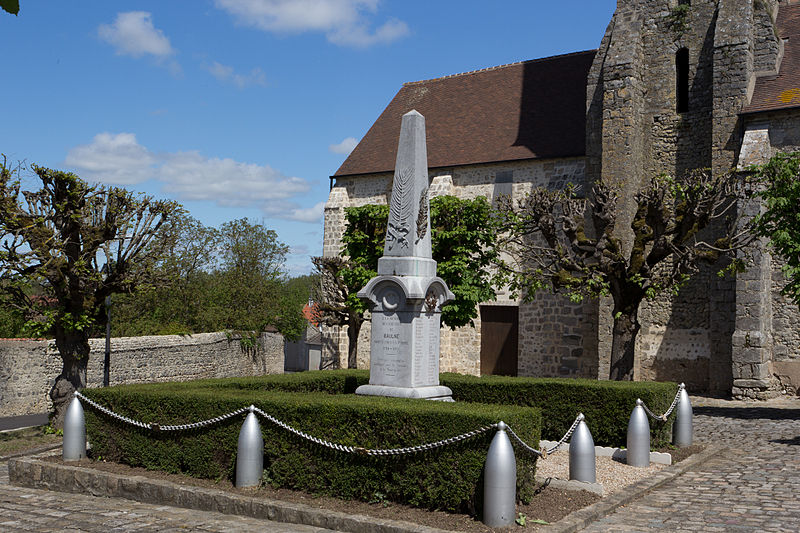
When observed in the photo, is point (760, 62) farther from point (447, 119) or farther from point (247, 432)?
point (247, 432)

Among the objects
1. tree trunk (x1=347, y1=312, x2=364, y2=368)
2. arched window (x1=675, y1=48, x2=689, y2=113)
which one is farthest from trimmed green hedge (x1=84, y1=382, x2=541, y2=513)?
arched window (x1=675, y1=48, x2=689, y2=113)

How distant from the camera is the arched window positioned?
64.5 ft

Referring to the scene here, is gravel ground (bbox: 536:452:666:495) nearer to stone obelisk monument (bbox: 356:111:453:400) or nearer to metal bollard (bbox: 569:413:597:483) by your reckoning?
metal bollard (bbox: 569:413:597:483)

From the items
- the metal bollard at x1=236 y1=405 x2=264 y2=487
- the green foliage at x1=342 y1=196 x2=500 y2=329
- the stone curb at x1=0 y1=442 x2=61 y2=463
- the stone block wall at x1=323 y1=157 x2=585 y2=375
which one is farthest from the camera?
the stone block wall at x1=323 y1=157 x2=585 y2=375

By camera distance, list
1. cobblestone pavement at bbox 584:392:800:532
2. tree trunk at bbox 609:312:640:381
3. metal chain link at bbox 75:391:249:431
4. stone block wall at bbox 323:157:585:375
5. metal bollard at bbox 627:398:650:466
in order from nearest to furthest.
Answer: cobblestone pavement at bbox 584:392:800:532 → metal chain link at bbox 75:391:249:431 → metal bollard at bbox 627:398:650:466 → tree trunk at bbox 609:312:640:381 → stone block wall at bbox 323:157:585:375

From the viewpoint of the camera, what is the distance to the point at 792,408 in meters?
15.3

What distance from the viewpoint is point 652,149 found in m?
19.8

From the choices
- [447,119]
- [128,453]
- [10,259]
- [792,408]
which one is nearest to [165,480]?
[128,453]

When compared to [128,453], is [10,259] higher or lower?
higher

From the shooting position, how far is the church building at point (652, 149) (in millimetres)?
17281

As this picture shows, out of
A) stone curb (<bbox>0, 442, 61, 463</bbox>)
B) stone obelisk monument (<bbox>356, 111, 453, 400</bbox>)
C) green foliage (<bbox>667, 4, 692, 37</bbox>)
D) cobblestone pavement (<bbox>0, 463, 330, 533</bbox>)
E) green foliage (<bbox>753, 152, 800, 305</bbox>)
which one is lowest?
stone curb (<bbox>0, 442, 61, 463</bbox>)

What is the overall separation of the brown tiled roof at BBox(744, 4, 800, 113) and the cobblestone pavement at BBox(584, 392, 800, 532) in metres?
8.52

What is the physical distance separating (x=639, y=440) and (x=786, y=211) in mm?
6456

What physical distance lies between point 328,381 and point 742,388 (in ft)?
34.3
